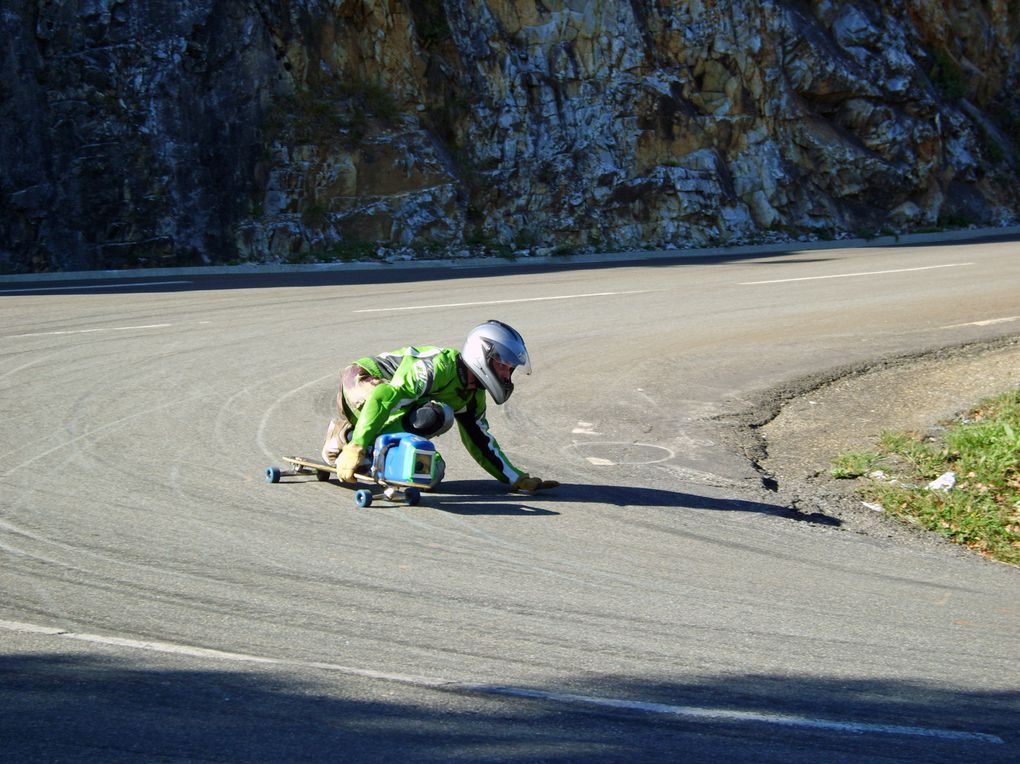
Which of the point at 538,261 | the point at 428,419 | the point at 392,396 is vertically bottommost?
the point at 428,419

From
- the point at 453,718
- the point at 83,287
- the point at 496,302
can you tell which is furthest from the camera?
the point at 83,287

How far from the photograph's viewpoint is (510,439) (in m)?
9.56

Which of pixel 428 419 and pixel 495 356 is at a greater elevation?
pixel 495 356

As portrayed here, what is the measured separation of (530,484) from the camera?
766cm

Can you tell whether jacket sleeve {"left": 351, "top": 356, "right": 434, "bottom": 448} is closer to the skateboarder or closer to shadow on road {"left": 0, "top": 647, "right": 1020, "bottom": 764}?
the skateboarder

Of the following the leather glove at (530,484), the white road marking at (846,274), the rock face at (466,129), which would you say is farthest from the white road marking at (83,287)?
the leather glove at (530,484)

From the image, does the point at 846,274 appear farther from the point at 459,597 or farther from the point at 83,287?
the point at 459,597

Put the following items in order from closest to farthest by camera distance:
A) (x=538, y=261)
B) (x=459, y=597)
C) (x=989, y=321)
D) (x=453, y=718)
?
(x=453, y=718) < (x=459, y=597) < (x=989, y=321) < (x=538, y=261)

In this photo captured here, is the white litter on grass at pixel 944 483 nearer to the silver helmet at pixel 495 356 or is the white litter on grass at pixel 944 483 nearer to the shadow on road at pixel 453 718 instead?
the silver helmet at pixel 495 356

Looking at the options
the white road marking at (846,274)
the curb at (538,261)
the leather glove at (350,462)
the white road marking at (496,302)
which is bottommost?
the leather glove at (350,462)

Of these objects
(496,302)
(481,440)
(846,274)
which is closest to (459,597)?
(481,440)

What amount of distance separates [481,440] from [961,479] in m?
3.78

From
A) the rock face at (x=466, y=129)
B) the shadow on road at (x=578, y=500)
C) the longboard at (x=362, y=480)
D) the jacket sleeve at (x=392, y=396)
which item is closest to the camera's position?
the longboard at (x=362, y=480)

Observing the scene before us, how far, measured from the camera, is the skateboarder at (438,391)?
7.20 metres
